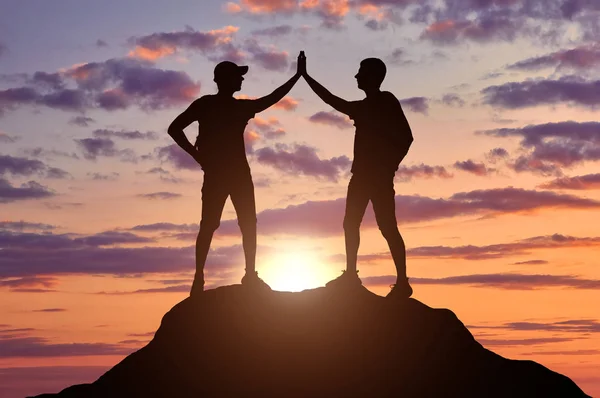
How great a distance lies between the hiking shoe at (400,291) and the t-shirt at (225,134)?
4444 millimetres

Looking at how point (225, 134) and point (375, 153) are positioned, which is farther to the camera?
point (375, 153)

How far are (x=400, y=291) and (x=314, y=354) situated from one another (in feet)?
8.41

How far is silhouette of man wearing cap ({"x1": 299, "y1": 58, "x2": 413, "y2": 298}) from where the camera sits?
24.8m

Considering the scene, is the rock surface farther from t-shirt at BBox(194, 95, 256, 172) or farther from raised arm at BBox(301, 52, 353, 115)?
raised arm at BBox(301, 52, 353, 115)

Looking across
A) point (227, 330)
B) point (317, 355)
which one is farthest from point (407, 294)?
point (227, 330)

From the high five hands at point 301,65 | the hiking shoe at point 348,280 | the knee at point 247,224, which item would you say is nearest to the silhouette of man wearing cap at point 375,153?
the hiking shoe at point 348,280

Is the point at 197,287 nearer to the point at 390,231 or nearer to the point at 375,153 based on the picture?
the point at 390,231

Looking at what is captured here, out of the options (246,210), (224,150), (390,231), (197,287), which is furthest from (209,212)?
(390,231)

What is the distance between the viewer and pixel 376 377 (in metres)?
24.2

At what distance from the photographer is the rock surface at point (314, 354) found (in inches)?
952

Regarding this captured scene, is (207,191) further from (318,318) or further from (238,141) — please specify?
(318,318)

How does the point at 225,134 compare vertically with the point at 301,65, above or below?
below

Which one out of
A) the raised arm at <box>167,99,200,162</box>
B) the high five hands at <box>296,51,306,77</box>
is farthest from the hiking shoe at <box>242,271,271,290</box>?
the high five hands at <box>296,51,306,77</box>

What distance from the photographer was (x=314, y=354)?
24531 mm
